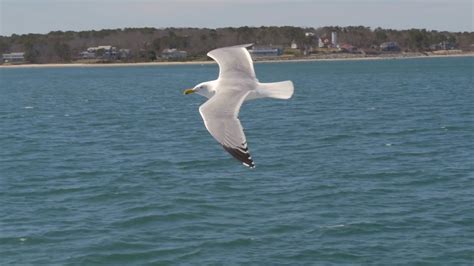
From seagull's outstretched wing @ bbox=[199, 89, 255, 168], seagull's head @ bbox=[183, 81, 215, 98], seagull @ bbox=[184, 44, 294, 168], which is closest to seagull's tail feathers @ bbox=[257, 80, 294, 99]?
seagull @ bbox=[184, 44, 294, 168]

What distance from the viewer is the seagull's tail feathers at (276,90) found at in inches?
438

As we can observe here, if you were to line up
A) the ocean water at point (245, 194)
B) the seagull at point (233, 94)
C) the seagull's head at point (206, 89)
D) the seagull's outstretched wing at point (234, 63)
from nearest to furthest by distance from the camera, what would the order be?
the seagull at point (233, 94) → the seagull's head at point (206, 89) → the seagull's outstretched wing at point (234, 63) → the ocean water at point (245, 194)

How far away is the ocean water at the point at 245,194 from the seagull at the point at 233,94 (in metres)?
9.31

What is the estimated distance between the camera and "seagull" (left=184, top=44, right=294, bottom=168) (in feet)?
31.1

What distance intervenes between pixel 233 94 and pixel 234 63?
6.77 feet

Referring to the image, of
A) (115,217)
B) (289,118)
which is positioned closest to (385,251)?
(115,217)

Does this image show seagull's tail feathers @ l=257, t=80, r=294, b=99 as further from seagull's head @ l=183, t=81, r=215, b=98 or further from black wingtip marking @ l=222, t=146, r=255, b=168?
black wingtip marking @ l=222, t=146, r=255, b=168

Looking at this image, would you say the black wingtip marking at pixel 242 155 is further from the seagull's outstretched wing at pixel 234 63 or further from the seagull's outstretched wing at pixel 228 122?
the seagull's outstretched wing at pixel 234 63

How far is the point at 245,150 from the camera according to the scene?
9.17 metres

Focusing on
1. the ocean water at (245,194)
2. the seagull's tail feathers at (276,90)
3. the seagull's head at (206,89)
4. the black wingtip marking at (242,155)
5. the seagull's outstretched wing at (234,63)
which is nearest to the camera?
the black wingtip marking at (242,155)

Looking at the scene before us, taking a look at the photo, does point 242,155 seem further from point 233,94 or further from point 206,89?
point 206,89

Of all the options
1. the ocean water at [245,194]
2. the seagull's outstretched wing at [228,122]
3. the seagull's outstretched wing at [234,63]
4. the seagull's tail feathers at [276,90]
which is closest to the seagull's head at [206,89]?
the seagull's outstretched wing at [234,63]

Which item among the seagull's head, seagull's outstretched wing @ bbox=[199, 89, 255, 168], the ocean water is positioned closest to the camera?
seagull's outstretched wing @ bbox=[199, 89, 255, 168]

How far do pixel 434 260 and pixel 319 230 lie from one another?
151 inches
